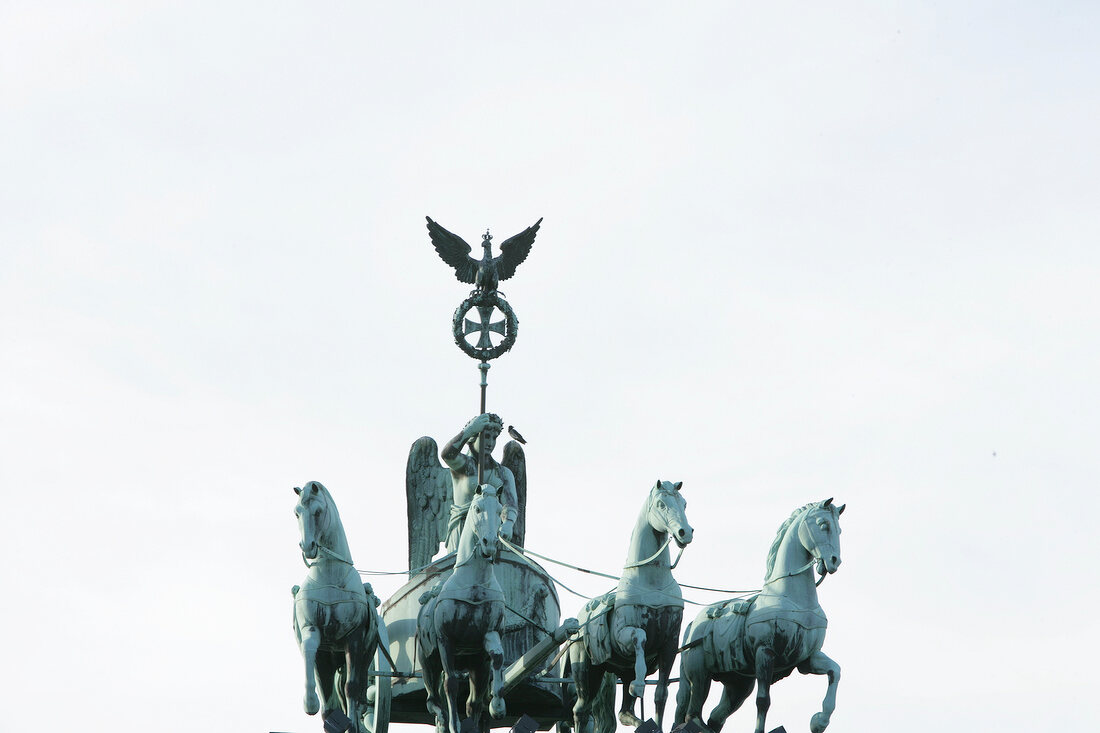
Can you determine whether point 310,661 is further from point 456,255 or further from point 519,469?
point 456,255

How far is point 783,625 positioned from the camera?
883 inches

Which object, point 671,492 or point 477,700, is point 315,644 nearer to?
point 477,700

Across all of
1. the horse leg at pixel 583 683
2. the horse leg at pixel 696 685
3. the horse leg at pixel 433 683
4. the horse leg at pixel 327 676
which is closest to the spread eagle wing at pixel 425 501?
the horse leg at pixel 583 683

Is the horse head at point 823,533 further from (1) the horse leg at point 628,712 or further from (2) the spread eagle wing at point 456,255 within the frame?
(2) the spread eagle wing at point 456,255

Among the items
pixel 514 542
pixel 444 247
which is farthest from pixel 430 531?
pixel 444 247

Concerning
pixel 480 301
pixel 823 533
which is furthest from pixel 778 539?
pixel 480 301

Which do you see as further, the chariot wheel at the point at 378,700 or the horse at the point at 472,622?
the chariot wheel at the point at 378,700

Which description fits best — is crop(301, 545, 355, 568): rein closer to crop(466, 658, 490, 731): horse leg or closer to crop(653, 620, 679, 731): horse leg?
crop(466, 658, 490, 731): horse leg

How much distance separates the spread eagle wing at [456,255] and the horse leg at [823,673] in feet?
23.7

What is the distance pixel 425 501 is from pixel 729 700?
5.15 metres

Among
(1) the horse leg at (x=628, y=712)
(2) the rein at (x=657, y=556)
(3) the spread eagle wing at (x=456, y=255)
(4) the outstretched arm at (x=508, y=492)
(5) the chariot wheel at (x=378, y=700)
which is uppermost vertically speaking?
(3) the spread eagle wing at (x=456, y=255)

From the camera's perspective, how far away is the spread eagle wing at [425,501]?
27.1 meters

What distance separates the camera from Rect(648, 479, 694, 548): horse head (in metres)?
21.8

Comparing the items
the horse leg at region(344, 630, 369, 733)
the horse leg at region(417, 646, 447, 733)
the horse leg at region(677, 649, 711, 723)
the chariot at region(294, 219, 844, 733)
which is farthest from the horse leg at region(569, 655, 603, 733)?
the horse leg at region(344, 630, 369, 733)
